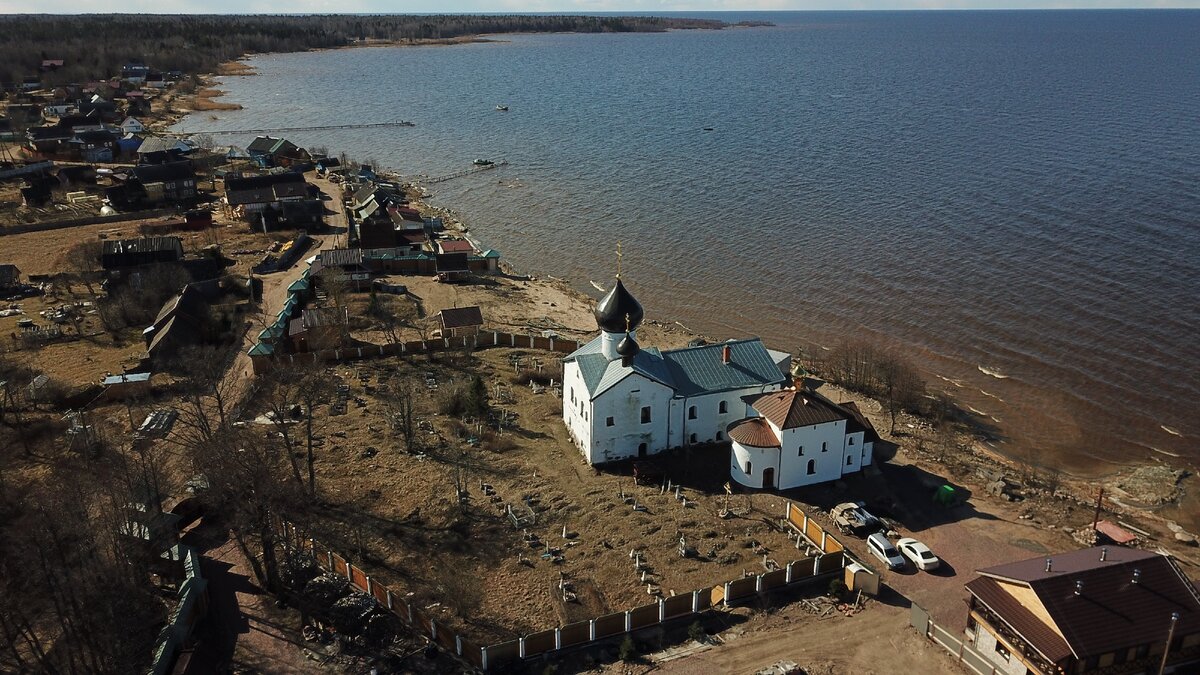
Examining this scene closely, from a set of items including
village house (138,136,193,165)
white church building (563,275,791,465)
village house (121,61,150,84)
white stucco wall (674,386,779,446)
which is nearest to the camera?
white church building (563,275,791,465)

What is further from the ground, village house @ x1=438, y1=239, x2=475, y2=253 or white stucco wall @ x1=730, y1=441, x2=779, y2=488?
village house @ x1=438, y1=239, x2=475, y2=253

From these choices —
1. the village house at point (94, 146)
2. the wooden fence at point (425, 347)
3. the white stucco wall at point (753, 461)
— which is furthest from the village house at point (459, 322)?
the village house at point (94, 146)

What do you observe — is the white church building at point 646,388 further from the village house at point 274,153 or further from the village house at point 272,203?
the village house at point 274,153

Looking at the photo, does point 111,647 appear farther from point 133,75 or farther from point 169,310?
point 133,75

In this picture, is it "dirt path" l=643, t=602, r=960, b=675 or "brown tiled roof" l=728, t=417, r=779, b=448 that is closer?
"dirt path" l=643, t=602, r=960, b=675

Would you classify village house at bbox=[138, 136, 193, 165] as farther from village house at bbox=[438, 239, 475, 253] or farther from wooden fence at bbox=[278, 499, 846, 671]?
wooden fence at bbox=[278, 499, 846, 671]

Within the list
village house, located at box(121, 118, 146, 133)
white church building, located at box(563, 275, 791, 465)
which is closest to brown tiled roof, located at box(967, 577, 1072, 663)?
white church building, located at box(563, 275, 791, 465)

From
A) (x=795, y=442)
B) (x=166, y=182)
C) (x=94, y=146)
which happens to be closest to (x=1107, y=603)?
(x=795, y=442)
